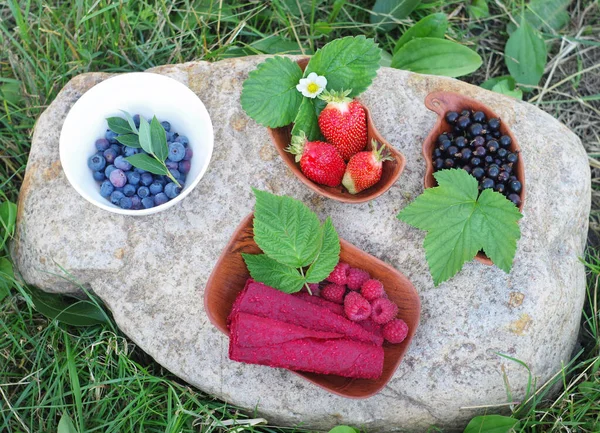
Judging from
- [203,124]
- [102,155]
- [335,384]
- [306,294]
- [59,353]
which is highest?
[203,124]

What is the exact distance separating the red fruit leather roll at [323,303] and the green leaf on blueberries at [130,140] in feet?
2.32

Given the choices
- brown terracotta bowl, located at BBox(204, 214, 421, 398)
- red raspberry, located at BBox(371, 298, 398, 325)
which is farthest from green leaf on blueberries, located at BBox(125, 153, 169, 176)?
red raspberry, located at BBox(371, 298, 398, 325)

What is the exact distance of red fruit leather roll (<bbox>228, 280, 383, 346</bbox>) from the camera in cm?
185

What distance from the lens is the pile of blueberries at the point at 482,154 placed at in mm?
1926

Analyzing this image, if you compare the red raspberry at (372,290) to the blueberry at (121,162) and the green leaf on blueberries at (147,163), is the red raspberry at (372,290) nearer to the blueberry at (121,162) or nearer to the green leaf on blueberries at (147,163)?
the green leaf on blueberries at (147,163)

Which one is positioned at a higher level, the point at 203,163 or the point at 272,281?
the point at 203,163

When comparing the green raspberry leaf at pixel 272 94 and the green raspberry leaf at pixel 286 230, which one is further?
the green raspberry leaf at pixel 272 94

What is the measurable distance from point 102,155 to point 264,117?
552 mm

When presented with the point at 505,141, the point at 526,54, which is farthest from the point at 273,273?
the point at 526,54

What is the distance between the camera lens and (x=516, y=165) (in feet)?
6.40

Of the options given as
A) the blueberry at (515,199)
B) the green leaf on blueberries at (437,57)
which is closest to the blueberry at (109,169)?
the green leaf on blueberries at (437,57)

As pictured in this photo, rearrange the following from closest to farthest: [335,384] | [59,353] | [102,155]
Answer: [335,384], [102,155], [59,353]

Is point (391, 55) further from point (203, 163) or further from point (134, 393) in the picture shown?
→ point (134, 393)

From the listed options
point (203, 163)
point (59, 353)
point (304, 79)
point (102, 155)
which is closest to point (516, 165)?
point (304, 79)
